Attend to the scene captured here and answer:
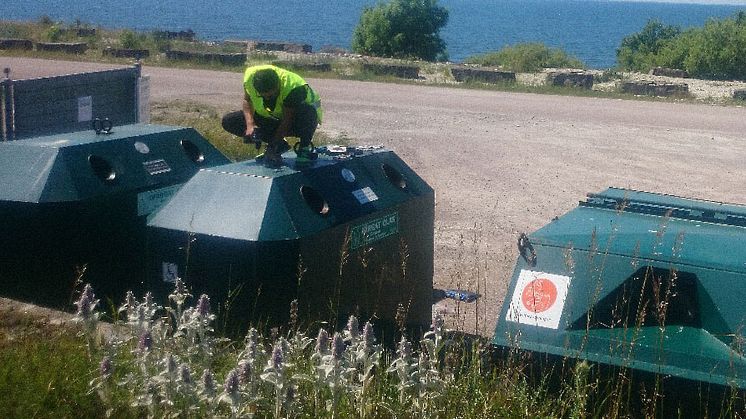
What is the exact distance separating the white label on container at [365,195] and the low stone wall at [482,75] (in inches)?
815

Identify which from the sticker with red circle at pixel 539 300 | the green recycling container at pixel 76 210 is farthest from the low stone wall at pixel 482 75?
the sticker with red circle at pixel 539 300

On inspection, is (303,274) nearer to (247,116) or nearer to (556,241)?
(556,241)

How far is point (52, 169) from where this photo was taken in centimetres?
579

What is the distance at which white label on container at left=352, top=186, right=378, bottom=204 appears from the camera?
5484 millimetres

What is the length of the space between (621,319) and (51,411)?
7.49 feet

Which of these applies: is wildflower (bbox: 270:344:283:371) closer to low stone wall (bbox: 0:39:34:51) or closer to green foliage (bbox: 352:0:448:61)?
low stone wall (bbox: 0:39:34:51)

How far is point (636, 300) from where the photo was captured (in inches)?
159

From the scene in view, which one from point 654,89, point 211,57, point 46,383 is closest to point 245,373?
point 46,383

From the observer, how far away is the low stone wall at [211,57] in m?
28.0

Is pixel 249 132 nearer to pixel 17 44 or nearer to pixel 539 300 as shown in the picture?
pixel 539 300

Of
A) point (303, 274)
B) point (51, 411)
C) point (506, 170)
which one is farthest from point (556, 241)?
point (506, 170)

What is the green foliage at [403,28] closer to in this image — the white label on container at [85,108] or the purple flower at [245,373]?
the white label on container at [85,108]

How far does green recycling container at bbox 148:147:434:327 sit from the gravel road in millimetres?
584

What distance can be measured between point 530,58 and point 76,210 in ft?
99.4
